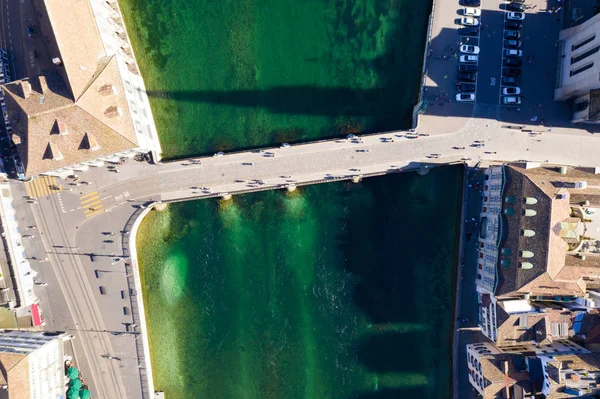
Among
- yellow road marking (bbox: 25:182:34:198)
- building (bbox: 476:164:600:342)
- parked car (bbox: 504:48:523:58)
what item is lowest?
building (bbox: 476:164:600:342)

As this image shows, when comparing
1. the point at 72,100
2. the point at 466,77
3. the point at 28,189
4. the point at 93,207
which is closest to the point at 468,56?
the point at 466,77

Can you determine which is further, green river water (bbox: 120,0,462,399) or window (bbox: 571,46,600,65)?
green river water (bbox: 120,0,462,399)

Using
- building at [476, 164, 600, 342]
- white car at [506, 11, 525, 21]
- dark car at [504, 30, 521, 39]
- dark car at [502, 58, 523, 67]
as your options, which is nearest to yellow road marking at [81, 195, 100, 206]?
building at [476, 164, 600, 342]

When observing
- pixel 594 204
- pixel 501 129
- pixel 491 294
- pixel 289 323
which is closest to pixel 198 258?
pixel 289 323

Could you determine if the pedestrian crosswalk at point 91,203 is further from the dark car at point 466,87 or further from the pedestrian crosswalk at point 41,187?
the dark car at point 466,87

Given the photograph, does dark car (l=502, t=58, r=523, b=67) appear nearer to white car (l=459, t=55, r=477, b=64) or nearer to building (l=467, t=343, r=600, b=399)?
white car (l=459, t=55, r=477, b=64)
